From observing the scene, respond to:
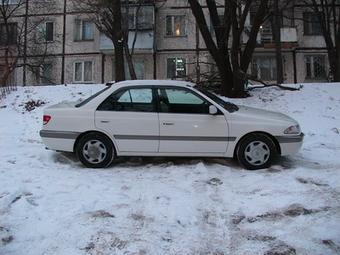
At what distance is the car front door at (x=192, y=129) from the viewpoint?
852cm

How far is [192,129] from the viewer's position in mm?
8516

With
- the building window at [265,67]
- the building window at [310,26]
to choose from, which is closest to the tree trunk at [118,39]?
the building window at [265,67]

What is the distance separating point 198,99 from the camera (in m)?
8.66

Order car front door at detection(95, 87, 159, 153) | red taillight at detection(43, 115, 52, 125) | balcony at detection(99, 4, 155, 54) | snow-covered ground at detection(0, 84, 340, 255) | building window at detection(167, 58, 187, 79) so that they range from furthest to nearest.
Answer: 1. building window at detection(167, 58, 187, 79)
2. balcony at detection(99, 4, 155, 54)
3. red taillight at detection(43, 115, 52, 125)
4. car front door at detection(95, 87, 159, 153)
5. snow-covered ground at detection(0, 84, 340, 255)

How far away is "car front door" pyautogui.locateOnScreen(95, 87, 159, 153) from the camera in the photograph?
338 inches

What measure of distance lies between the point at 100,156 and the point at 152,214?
2.68 metres

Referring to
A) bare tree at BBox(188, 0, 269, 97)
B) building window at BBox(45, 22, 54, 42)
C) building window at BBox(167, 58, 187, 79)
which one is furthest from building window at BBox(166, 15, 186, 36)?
bare tree at BBox(188, 0, 269, 97)

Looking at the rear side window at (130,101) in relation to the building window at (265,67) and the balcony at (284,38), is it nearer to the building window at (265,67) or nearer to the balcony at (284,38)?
the balcony at (284,38)

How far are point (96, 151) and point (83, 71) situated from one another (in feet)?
87.5

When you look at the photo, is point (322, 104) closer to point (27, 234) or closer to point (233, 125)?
point (233, 125)

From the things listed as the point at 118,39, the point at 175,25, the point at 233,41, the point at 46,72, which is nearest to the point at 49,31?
the point at 46,72

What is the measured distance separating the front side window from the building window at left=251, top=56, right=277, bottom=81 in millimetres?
25182

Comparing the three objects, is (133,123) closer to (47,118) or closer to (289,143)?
(47,118)

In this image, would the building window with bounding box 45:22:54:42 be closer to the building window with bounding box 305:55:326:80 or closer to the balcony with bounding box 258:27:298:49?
the balcony with bounding box 258:27:298:49
